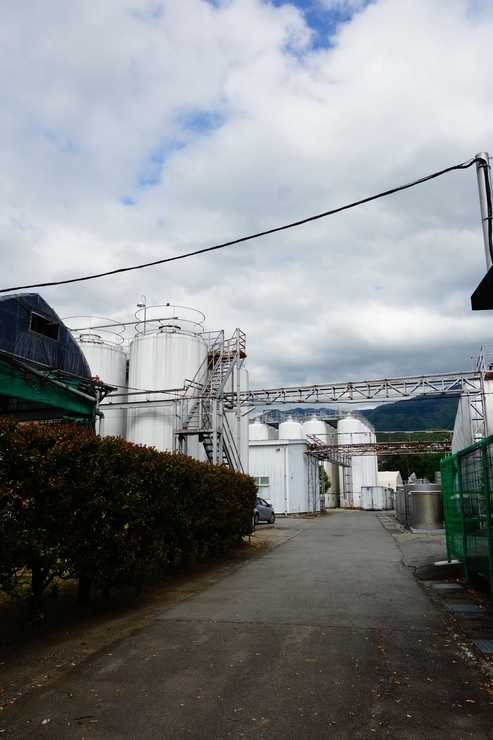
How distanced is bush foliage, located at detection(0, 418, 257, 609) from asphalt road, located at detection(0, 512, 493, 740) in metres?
1.01

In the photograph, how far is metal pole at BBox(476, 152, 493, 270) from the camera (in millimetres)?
6918

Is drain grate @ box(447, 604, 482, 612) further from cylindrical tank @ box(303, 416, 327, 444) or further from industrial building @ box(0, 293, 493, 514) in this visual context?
cylindrical tank @ box(303, 416, 327, 444)

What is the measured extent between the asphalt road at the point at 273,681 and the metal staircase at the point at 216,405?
12.6 metres

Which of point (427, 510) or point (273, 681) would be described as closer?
point (273, 681)

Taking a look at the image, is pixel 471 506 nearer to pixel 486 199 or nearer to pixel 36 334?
pixel 486 199

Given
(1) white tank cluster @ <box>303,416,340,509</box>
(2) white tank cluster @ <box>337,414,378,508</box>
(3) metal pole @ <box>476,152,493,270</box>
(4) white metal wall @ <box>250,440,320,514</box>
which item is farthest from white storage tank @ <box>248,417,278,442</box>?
(3) metal pole @ <box>476,152,493,270</box>

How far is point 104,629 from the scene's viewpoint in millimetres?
6254

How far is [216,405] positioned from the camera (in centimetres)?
1995

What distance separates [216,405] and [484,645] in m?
15.0

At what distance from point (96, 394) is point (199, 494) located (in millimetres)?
9463

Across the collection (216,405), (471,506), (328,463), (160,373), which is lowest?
(471,506)

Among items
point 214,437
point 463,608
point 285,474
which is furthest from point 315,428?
point 463,608

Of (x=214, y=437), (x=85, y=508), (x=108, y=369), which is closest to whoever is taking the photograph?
(x=85, y=508)

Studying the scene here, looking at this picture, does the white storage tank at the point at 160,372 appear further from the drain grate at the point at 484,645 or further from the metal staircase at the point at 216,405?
the drain grate at the point at 484,645
